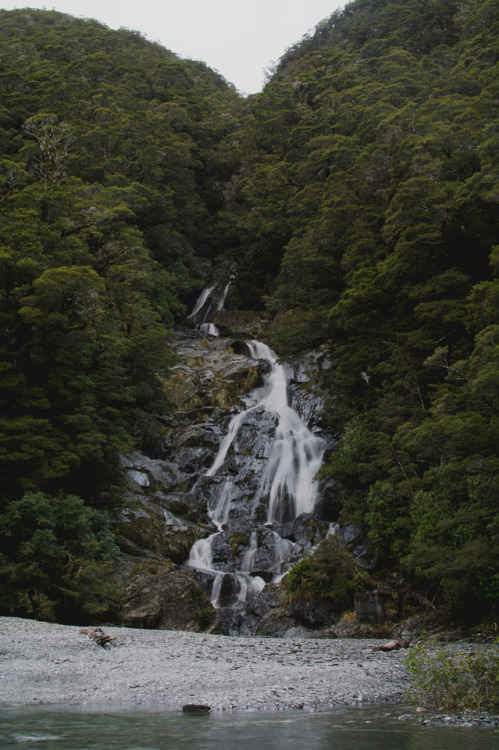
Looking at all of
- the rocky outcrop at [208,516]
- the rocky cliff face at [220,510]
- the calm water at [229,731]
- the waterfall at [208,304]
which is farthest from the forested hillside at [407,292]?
the calm water at [229,731]

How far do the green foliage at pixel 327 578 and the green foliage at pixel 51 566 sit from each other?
15.7 ft

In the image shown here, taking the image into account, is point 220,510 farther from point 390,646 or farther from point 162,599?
point 390,646

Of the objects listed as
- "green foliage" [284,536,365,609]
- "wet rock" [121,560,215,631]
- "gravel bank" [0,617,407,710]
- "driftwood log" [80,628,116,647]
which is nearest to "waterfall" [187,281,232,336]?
"wet rock" [121,560,215,631]

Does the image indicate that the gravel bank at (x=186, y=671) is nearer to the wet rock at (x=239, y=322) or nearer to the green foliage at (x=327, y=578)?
the green foliage at (x=327, y=578)

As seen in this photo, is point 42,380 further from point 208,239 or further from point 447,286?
point 208,239

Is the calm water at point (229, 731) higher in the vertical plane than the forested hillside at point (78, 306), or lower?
lower

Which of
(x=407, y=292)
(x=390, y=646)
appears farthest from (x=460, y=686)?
(x=407, y=292)

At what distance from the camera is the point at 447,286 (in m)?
18.8

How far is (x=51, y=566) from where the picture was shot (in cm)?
1355

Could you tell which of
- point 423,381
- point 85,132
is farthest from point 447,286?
point 85,132

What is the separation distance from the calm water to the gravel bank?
66 centimetres

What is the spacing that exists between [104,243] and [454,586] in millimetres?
19571

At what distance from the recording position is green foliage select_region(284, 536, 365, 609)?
14.4 meters

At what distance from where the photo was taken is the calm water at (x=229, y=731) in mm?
4957
